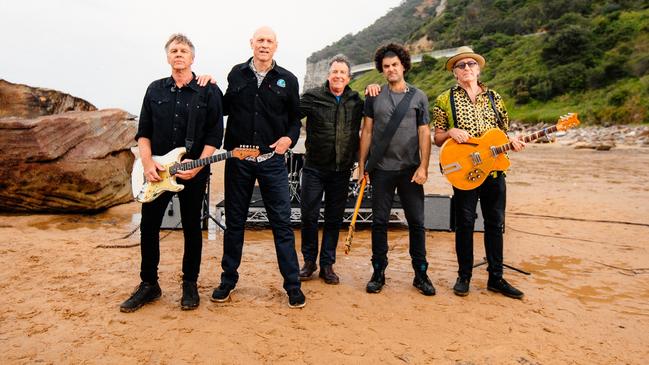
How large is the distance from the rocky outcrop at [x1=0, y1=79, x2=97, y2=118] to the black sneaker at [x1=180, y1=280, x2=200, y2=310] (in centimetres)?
532

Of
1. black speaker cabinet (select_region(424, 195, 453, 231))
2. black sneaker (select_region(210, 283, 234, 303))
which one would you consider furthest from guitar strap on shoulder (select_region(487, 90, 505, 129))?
black speaker cabinet (select_region(424, 195, 453, 231))

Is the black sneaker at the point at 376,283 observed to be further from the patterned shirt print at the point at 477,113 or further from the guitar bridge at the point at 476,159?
the patterned shirt print at the point at 477,113

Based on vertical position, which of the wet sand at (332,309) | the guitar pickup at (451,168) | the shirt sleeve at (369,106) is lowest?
the wet sand at (332,309)

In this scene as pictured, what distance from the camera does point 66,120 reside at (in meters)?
7.03

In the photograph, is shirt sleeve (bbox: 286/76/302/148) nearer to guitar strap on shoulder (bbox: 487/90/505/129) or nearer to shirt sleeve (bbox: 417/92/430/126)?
shirt sleeve (bbox: 417/92/430/126)

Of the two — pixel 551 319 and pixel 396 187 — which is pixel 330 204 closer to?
pixel 396 187

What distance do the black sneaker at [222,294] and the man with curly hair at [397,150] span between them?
122 cm

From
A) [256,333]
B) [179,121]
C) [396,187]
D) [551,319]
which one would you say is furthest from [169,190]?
[551,319]

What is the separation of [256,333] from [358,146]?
192 cm

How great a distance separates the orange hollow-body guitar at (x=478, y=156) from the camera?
12.6 feet

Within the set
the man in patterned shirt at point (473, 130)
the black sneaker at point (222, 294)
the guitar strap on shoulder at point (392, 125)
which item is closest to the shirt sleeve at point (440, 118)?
the man in patterned shirt at point (473, 130)

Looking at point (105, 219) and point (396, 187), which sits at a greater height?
point (396, 187)

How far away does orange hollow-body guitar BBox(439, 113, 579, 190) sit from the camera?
3852 mm

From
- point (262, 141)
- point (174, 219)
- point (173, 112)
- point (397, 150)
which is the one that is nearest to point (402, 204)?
point (397, 150)
